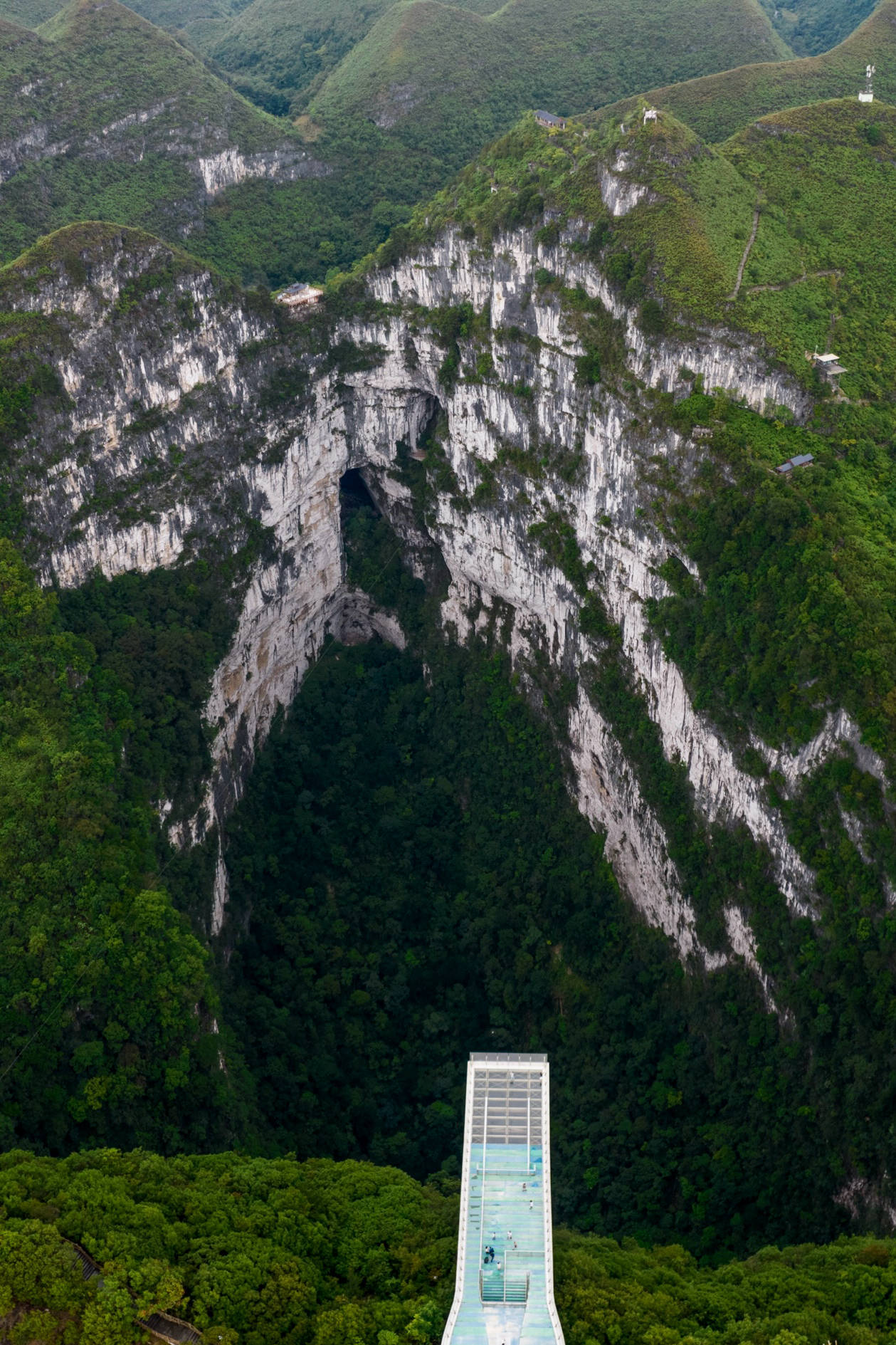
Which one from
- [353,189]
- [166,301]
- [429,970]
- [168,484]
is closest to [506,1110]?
[429,970]

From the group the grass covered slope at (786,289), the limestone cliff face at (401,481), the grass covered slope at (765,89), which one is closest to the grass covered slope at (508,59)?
the grass covered slope at (765,89)

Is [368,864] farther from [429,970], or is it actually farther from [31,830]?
[31,830]

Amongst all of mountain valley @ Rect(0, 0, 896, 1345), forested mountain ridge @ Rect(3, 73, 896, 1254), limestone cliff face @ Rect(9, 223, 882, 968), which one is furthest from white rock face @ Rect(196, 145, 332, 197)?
limestone cliff face @ Rect(9, 223, 882, 968)

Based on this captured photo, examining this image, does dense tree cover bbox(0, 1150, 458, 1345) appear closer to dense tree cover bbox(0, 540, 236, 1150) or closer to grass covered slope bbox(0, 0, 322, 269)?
dense tree cover bbox(0, 540, 236, 1150)

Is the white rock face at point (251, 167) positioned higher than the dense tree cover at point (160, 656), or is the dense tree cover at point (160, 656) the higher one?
the white rock face at point (251, 167)

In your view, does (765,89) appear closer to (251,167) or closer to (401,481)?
(251,167)

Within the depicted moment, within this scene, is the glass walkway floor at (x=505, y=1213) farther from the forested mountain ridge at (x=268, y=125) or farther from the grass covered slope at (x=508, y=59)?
the grass covered slope at (x=508, y=59)

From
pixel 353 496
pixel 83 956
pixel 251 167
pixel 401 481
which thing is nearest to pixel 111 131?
pixel 251 167
